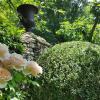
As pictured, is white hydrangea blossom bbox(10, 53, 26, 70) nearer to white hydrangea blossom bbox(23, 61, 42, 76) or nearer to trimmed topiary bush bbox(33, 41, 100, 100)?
white hydrangea blossom bbox(23, 61, 42, 76)

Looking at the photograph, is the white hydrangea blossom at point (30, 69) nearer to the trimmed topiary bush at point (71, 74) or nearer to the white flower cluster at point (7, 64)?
the white flower cluster at point (7, 64)

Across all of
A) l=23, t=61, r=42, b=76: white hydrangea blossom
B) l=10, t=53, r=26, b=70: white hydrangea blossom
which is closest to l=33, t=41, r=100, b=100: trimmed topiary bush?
l=23, t=61, r=42, b=76: white hydrangea blossom

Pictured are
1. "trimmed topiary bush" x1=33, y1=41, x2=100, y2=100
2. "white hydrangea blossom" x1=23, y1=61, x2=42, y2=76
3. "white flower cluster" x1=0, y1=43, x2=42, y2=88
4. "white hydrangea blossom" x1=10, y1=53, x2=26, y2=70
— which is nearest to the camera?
"white flower cluster" x1=0, y1=43, x2=42, y2=88

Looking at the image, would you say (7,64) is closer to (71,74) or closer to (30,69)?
(30,69)

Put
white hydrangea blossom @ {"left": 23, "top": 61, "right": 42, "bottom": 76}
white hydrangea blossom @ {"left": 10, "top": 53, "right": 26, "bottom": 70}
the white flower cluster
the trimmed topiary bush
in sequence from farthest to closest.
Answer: the trimmed topiary bush < white hydrangea blossom @ {"left": 23, "top": 61, "right": 42, "bottom": 76} < white hydrangea blossom @ {"left": 10, "top": 53, "right": 26, "bottom": 70} < the white flower cluster

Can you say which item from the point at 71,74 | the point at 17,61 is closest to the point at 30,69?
the point at 17,61

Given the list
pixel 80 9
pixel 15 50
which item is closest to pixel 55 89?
pixel 15 50

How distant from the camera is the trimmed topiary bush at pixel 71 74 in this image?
4488mm

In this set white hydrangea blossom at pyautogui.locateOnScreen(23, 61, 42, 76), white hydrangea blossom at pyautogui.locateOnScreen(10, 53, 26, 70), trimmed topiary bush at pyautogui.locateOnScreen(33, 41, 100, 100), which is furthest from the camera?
trimmed topiary bush at pyautogui.locateOnScreen(33, 41, 100, 100)

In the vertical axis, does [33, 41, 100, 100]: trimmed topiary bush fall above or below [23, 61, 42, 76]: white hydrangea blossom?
above

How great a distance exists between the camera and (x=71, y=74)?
457 cm

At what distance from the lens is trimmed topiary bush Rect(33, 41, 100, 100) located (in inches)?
177

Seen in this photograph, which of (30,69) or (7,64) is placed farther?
(30,69)

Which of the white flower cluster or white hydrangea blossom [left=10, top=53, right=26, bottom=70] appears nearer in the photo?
the white flower cluster
